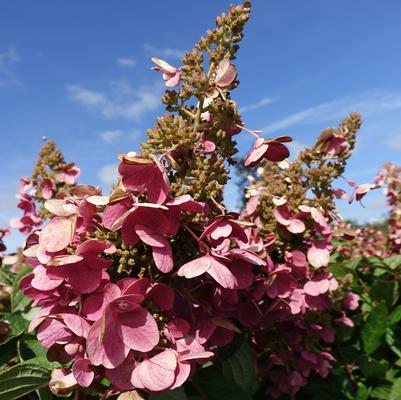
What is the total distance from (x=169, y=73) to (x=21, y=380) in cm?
69

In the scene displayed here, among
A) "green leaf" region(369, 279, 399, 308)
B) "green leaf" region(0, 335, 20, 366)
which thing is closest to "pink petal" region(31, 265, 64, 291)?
"green leaf" region(0, 335, 20, 366)

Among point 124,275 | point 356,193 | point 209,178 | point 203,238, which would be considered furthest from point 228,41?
point 356,193

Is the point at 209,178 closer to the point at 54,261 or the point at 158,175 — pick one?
the point at 158,175

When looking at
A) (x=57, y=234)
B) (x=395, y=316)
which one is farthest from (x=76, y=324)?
(x=395, y=316)

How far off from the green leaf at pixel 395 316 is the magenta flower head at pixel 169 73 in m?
1.68

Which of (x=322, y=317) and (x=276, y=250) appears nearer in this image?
(x=276, y=250)

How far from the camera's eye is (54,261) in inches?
33.5

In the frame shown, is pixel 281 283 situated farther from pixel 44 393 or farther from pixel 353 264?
pixel 353 264

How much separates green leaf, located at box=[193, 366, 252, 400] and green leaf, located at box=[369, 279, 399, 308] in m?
1.28

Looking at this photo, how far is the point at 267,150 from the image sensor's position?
102cm

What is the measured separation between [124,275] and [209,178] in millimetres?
244

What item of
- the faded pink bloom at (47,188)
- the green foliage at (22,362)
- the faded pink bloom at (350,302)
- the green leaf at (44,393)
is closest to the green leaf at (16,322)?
the green foliage at (22,362)

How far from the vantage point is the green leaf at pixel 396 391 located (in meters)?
1.98

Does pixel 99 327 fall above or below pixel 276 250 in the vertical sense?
below
